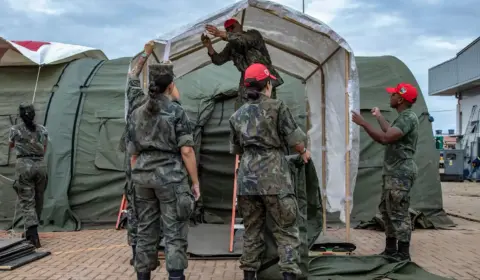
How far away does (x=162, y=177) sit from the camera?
399 cm

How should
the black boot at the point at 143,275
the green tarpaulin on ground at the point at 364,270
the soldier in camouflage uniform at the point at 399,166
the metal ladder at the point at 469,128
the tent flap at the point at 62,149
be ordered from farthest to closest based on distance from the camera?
the metal ladder at the point at 469,128
the tent flap at the point at 62,149
the soldier in camouflage uniform at the point at 399,166
the green tarpaulin on ground at the point at 364,270
the black boot at the point at 143,275

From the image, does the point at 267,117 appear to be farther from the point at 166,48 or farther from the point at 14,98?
the point at 14,98

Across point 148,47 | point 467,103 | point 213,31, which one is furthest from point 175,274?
point 467,103

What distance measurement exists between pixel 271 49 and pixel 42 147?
3.42m

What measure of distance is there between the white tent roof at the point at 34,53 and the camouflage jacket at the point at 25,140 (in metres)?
2.61

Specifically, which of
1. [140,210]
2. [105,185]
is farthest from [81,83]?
[140,210]

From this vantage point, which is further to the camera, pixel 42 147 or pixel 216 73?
pixel 216 73

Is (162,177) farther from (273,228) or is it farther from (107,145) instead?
(107,145)

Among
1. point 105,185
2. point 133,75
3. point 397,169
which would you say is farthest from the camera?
point 105,185

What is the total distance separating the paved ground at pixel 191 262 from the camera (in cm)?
532

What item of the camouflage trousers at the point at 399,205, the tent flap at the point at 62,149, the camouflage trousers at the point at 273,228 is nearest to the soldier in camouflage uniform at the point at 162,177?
the camouflage trousers at the point at 273,228

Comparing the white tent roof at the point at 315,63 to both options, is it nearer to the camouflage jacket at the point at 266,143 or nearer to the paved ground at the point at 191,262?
the paved ground at the point at 191,262

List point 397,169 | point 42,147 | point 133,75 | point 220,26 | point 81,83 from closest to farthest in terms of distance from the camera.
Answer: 1. point 133,75
2. point 397,169
3. point 220,26
4. point 42,147
5. point 81,83

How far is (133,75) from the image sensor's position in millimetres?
5234
